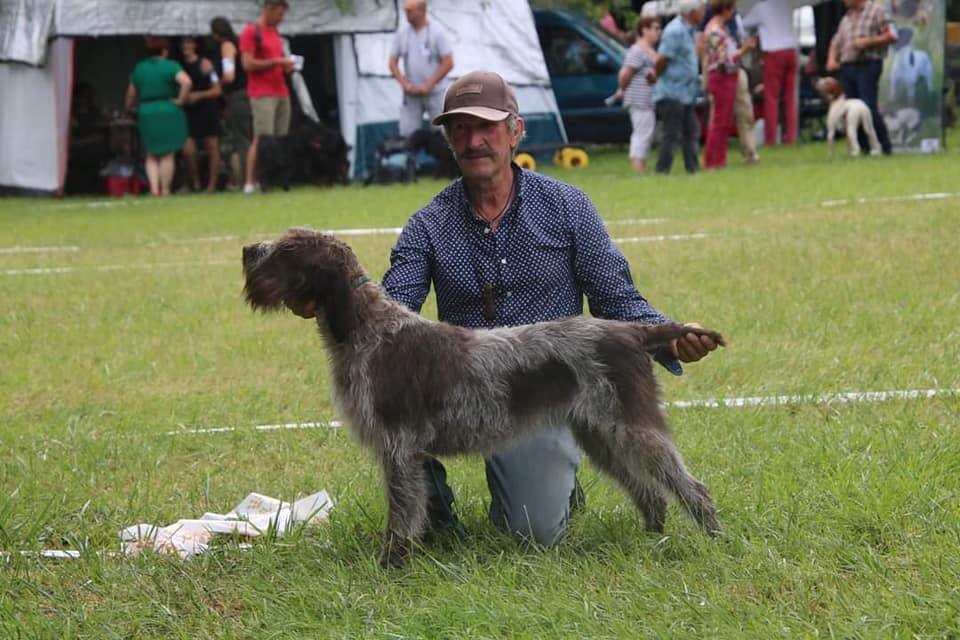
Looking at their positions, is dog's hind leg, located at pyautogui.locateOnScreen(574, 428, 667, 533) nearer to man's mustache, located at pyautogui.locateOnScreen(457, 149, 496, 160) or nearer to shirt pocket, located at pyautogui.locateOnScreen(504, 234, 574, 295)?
shirt pocket, located at pyautogui.locateOnScreen(504, 234, 574, 295)

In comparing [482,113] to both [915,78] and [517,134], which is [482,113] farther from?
[915,78]

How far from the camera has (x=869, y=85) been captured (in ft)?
63.1

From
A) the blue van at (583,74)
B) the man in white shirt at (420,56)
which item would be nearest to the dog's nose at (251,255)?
the man in white shirt at (420,56)

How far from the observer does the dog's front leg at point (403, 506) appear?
426cm

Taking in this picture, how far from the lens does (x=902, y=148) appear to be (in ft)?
65.2

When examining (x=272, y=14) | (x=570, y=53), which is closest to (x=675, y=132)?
(x=272, y=14)

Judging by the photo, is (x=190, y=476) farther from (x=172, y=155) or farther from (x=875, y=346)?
(x=172, y=155)

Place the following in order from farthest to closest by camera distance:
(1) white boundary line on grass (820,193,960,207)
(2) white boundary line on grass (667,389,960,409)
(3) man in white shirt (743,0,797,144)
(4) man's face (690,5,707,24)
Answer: (3) man in white shirt (743,0,797,144) → (4) man's face (690,5,707,24) → (1) white boundary line on grass (820,193,960,207) → (2) white boundary line on grass (667,389,960,409)

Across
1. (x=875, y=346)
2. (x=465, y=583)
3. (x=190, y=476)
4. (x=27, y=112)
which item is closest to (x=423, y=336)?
(x=465, y=583)

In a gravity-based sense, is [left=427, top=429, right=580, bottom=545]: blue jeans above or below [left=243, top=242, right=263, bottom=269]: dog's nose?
below

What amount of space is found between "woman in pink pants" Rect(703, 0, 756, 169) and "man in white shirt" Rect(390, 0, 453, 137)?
341cm

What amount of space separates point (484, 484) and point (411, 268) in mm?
1043

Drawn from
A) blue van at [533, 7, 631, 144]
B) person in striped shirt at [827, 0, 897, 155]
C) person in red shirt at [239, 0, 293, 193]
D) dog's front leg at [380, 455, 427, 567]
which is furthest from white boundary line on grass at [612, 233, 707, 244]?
blue van at [533, 7, 631, 144]

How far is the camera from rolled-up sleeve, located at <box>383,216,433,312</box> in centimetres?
472
